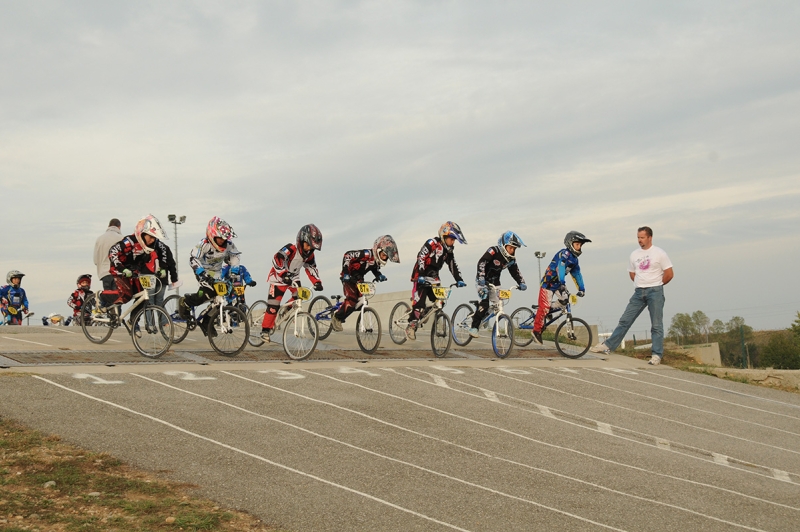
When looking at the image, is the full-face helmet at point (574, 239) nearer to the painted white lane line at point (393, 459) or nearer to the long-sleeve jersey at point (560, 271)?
the long-sleeve jersey at point (560, 271)

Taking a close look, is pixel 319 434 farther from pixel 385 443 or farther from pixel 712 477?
pixel 712 477

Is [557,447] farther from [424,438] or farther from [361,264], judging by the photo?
[361,264]

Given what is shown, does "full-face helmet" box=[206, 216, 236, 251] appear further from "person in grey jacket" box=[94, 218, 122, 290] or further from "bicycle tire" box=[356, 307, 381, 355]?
"person in grey jacket" box=[94, 218, 122, 290]

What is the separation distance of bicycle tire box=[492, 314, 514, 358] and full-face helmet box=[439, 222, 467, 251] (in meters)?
1.61

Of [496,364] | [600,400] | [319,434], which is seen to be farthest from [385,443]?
[496,364]

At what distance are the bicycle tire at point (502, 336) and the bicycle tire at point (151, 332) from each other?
5.73m

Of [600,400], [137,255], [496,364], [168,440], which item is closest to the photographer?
[168,440]

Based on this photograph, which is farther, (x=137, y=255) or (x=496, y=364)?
(x=496, y=364)

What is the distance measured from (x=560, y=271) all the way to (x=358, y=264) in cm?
388

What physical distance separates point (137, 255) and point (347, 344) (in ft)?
15.9

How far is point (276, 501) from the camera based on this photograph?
6594mm

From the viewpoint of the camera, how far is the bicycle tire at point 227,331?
12.6 meters

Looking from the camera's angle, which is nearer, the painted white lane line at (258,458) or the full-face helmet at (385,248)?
the painted white lane line at (258,458)

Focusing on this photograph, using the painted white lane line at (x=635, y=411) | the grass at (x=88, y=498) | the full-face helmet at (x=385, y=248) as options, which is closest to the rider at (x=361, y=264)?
the full-face helmet at (x=385, y=248)
